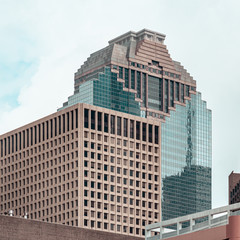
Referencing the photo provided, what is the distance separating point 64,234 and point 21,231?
7269mm

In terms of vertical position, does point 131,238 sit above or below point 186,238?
above

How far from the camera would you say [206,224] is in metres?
94.5

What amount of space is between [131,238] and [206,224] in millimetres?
50070

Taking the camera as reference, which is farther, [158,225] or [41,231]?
[41,231]

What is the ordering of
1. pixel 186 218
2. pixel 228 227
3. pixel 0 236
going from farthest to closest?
pixel 0 236 < pixel 186 218 < pixel 228 227

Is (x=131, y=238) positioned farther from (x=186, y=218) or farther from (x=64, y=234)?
(x=186, y=218)

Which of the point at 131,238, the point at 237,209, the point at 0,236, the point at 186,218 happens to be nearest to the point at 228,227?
the point at 237,209

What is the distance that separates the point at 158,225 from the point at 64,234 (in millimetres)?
31156

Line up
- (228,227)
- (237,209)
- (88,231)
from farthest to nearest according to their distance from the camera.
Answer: (88,231) → (237,209) → (228,227)

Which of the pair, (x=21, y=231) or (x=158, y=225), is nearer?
(x=158, y=225)

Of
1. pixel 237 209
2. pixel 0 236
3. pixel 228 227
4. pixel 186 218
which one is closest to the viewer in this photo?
pixel 228 227

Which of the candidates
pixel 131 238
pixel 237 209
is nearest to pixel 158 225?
pixel 237 209

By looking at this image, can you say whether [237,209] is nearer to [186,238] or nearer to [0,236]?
[186,238]

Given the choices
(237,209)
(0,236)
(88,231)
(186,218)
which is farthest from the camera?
(88,231)
